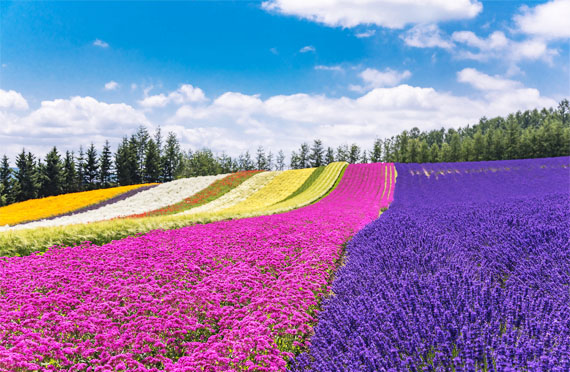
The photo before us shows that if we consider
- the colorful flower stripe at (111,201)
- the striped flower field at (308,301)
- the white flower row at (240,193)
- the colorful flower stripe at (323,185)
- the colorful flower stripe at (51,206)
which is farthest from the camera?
the colorful flower stripe at (111,201)

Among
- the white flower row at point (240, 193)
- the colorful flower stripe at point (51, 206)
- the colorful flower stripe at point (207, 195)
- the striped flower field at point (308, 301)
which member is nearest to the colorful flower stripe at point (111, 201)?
the colorful flower stripe at point (51, 206)

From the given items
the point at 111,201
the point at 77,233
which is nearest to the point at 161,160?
the point at 111,201

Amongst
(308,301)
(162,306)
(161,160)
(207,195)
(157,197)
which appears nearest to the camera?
(162,306)

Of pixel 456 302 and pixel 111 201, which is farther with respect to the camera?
pixel 111 201

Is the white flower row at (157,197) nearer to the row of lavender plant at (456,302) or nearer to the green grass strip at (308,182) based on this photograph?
the green grass strip at (308,182)

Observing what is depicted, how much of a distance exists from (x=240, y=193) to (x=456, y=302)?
33.9 meters

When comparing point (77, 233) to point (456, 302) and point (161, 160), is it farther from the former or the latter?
point (161, 160)

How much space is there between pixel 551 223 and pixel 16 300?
7846 millimetres

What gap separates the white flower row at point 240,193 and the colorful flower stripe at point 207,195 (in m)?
0.84

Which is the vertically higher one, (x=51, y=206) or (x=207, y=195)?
(x=207, y=195)

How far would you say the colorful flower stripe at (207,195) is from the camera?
27.8 meters

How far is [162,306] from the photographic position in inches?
167

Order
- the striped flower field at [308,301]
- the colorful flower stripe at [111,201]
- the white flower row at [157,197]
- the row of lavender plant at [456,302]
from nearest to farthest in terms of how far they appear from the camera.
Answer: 1. the row of lavender plant at [456,302]
2. the striped flower field at [308,301]
3. the white flower row at [157,197]
4. the colorful flower stripe at [111,201]

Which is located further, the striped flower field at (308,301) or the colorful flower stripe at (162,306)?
the colorful flower stripe at (162,306)
